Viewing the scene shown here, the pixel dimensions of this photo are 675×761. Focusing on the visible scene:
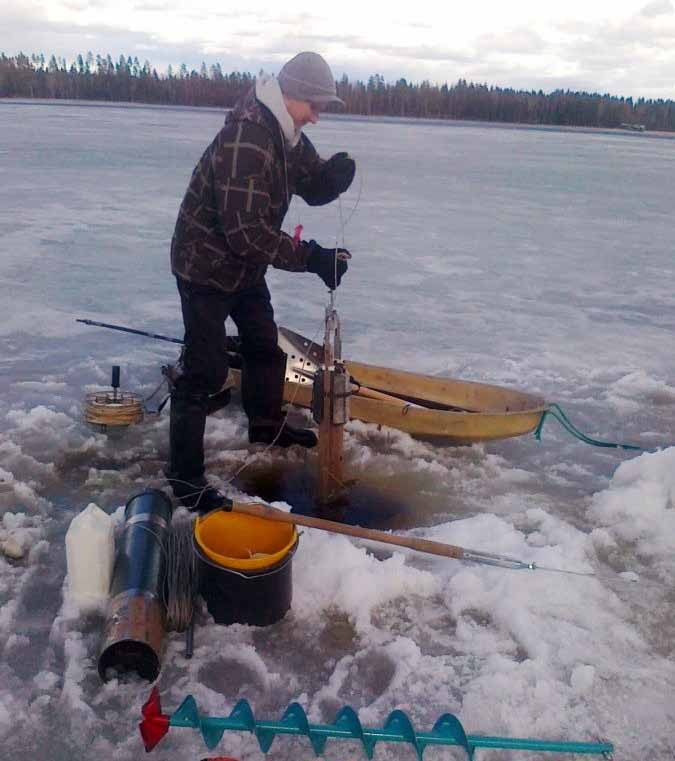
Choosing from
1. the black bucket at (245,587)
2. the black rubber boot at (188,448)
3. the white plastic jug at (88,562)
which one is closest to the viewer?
the black bucket at (245,587)

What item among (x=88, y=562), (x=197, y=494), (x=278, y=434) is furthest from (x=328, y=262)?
(x=88, y=562)

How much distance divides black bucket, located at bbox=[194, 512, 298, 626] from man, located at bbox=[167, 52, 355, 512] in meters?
0.68

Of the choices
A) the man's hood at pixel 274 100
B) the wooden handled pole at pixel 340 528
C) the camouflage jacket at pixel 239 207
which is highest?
the man's hood at pixel 274 100

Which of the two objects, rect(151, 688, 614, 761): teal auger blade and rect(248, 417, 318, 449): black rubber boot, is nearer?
rect(151, 688, 614, 761): teal auger blade

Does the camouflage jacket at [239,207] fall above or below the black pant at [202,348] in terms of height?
above

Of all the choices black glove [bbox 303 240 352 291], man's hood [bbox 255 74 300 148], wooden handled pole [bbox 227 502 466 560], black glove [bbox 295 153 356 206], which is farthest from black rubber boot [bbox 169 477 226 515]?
man's hood [bbox 255 74 300 148]

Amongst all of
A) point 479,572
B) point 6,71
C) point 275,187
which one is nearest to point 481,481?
point 479,572

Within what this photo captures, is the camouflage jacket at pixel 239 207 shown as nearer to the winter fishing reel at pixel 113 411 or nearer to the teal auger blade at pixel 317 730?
the winter fishing reel at pixel 113 411

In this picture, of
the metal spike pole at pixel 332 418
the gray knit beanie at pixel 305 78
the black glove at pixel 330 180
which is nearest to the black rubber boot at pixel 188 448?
the metal spike pole at pixel 332 418

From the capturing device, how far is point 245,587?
8.64ft

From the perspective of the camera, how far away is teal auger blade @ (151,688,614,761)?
2.12 m

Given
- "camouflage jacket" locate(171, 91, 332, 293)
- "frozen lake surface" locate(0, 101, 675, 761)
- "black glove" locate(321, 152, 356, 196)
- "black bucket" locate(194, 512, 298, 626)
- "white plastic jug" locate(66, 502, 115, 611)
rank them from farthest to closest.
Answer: "black glove" locate(321, 152, 356, 196)
"camouflage jacket" locate(171, 91, 332, 293)
"white plastic jug" locate(66, 502, 115, 611)
"black bucket" locate(194, 512, 298, 626)
"frozen lake surface" locate(0, 101, 675, 761)

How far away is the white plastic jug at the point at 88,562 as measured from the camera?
2715mm

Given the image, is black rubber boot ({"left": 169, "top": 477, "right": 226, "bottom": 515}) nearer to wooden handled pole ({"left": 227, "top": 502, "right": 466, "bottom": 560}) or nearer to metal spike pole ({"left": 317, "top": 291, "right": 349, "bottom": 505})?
metal spike pole ({"left": 317, "top": 291, "right": 349, "bottom": 505})
